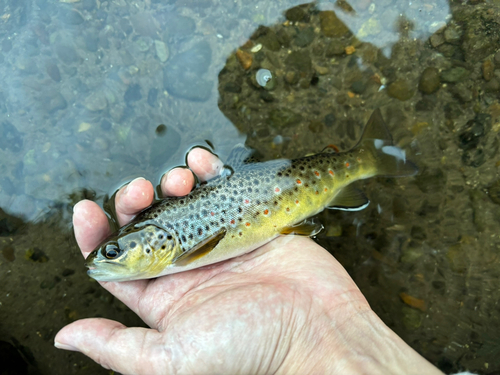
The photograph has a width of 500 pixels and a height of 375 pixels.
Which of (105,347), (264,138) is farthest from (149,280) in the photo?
(264,138)

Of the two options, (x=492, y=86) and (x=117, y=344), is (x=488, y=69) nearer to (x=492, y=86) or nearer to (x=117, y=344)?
(x=492, y=86)

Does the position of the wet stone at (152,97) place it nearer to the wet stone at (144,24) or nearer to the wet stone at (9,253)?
the wet stone at (144,24)

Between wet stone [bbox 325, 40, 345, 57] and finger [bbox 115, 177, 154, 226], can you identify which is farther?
wet stone [bbox 325, 40, 345, 57]

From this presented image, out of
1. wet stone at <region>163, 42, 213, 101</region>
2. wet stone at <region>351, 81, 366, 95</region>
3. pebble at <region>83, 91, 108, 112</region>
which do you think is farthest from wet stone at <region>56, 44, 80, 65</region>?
wet stone at <region>351, 81, 366, 95</region>

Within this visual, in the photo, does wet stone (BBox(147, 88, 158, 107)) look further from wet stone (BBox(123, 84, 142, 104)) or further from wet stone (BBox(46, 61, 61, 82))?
wet stone (BBox(46, 61, 61, 82))

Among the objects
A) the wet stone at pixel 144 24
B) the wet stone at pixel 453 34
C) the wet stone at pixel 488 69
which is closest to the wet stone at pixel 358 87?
the wet stone at pixel 453 34
